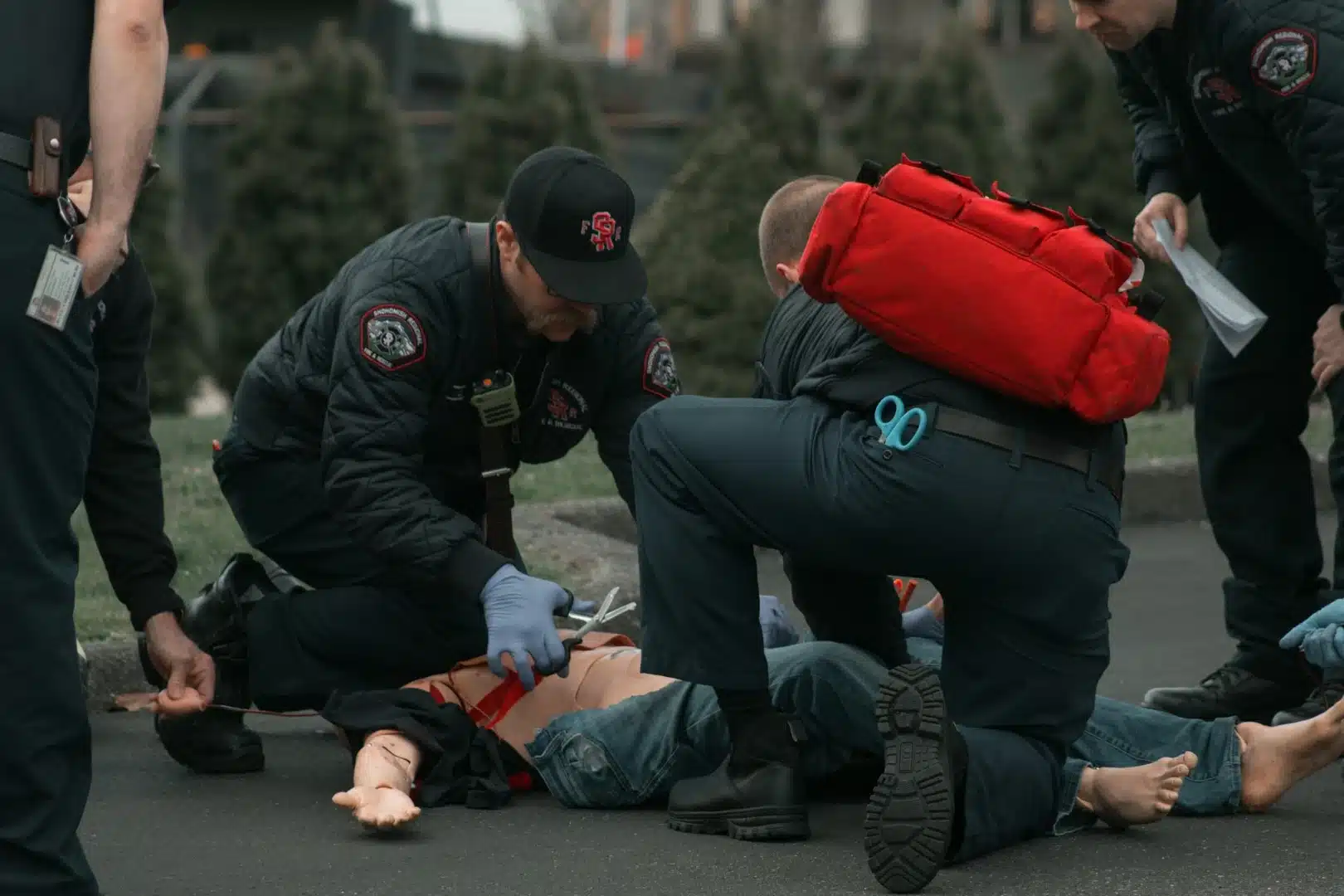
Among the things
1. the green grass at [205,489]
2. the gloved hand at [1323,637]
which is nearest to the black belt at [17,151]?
the gloved hand at [1323,637]

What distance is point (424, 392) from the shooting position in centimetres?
417

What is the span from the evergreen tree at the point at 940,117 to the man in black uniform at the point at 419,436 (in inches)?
362

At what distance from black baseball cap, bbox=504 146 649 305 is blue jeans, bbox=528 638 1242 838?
768 mm

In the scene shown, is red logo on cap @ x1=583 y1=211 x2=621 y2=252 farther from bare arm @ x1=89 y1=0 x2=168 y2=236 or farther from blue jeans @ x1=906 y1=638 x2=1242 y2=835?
bare arm @ x1=89 y1=0 x2=168 y2=236

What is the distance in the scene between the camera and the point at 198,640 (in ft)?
14.5

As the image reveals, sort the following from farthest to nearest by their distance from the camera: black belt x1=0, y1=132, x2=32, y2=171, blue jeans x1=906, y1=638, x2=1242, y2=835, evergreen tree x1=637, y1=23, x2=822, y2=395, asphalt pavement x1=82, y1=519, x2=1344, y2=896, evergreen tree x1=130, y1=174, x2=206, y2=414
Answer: evergreen tree x1=130, y1=174, x2=206, y2=414
evergreen tree x1=637, y1=23, x2=822, y2=395
blue jeans x1=906, y1=638, x2=1242, y2=835
asphalt pavement x1=82, y1=519, x2=1344, y2=896
black belt x1=0, y1=132, x2=32, y2=171

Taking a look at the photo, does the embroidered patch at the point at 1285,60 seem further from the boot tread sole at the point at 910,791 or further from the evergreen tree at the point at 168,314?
the evergreen tree at the point at 168,314

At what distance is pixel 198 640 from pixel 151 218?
7.68 meters

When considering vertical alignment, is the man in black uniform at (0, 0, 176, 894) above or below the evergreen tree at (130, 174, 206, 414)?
above

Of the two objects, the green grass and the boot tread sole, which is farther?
the green grass

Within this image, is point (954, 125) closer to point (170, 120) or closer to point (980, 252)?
point (170, 120)

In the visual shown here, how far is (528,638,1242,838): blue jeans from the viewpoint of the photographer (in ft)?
12.6

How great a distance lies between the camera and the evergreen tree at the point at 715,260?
361 inches

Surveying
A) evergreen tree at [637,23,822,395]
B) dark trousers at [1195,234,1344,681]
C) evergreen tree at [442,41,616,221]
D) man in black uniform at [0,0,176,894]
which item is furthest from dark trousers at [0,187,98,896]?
evergreen tree at [442,41,616,221]
